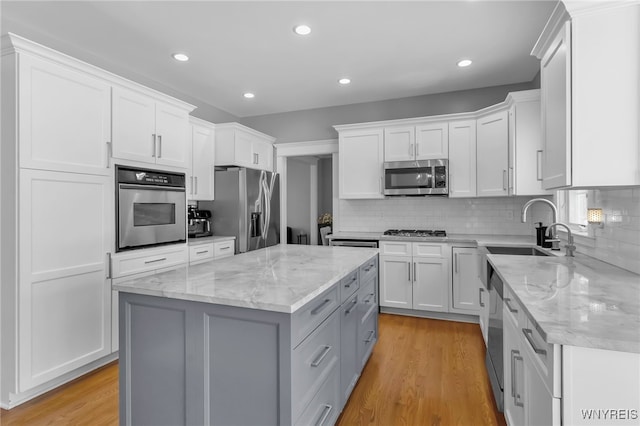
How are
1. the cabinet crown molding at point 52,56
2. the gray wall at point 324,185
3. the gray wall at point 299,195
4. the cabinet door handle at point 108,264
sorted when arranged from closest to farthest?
the cabinet crown molding at point 52,56 < the cabinet door handle at point 108,264 < the gray wall at point 299,195 < the gray wall at point 324,185

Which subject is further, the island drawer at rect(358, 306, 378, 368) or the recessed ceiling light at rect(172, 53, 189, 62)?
the recessed ceiling light at rect(172, 53, 189, 62)

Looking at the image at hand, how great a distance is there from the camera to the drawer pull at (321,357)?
1508 mm

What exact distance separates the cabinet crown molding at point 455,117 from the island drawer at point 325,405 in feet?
10.2

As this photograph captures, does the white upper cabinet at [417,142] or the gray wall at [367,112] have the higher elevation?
the gray wall at [367,112]

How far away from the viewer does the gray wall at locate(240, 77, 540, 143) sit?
4.11 m

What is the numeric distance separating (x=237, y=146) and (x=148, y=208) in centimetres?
158

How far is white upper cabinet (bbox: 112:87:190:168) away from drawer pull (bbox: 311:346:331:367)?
2.35 meters

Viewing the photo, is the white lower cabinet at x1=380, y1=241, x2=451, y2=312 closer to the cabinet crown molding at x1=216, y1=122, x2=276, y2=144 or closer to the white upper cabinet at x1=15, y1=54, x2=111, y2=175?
the cabinet crown molding at x1=216, y1=122, x2=276, y2=144

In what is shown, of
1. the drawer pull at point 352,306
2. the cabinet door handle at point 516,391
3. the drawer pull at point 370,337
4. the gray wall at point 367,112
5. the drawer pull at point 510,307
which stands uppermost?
the gray wall at point 367,112

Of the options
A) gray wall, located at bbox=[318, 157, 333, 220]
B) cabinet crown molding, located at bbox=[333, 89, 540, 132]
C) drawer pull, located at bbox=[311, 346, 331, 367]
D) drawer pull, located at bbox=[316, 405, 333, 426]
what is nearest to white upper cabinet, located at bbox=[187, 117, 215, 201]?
cabinet crown molding, located at bbox=[333, 89, 540, 132]

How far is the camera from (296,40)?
2.92 metres

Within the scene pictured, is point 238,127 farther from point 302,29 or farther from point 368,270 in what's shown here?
point 368,270

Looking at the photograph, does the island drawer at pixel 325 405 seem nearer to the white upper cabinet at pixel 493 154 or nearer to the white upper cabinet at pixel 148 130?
the white upper cabinet at pixel 148 130

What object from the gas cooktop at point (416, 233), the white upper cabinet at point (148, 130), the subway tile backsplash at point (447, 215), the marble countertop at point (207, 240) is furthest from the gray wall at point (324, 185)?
the white upper cabinet at point (148, 130)
